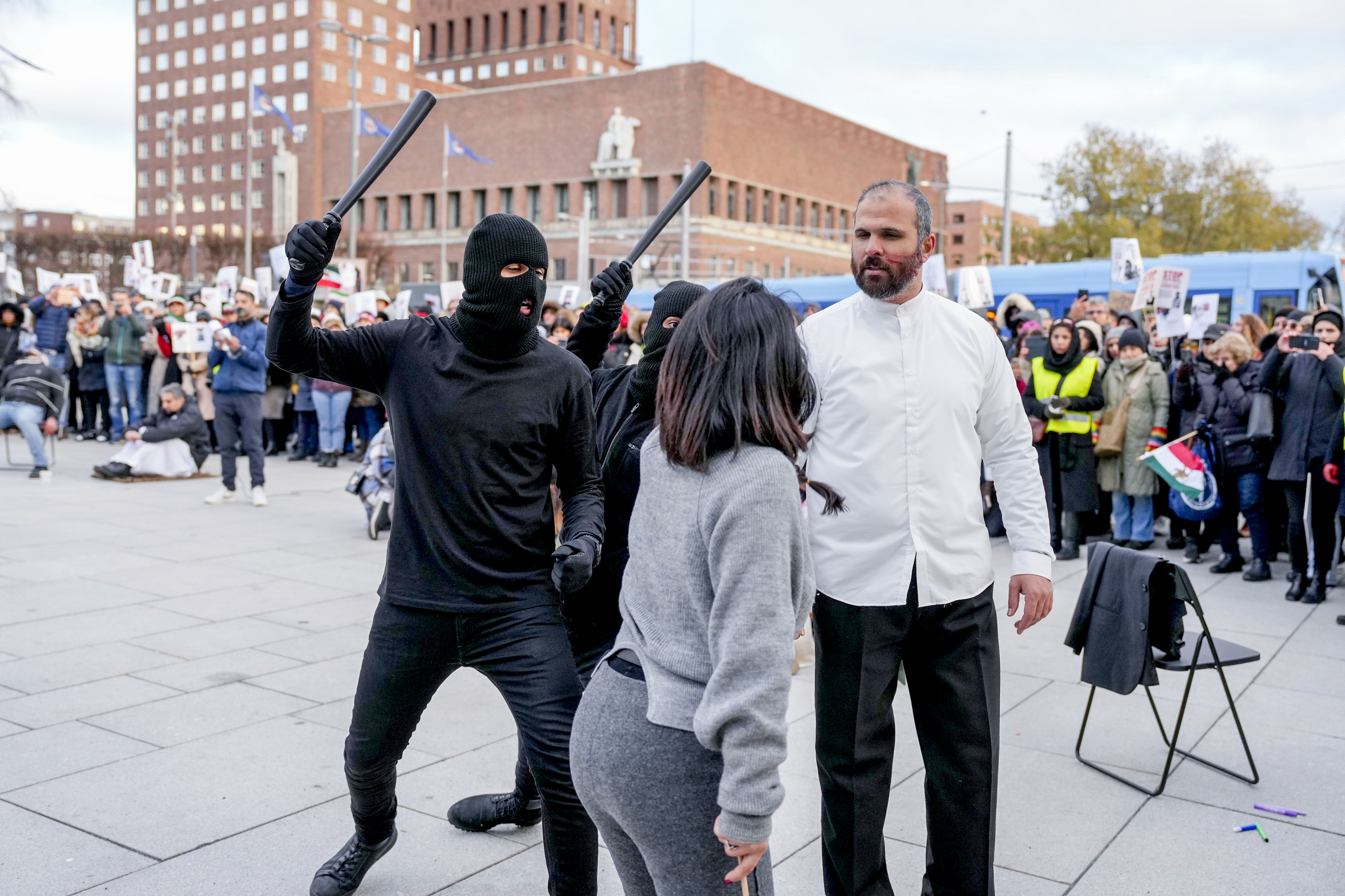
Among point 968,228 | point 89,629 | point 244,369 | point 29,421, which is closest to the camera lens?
point 89,629

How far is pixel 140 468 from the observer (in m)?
12.9

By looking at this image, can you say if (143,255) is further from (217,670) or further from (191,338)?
(217,670)

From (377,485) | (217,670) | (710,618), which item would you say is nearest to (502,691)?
(710,618)

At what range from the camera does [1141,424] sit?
978 cm

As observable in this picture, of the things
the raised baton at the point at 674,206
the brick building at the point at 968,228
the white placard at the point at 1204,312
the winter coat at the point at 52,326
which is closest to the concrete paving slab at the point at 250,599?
the raised baton at the point at 674,206

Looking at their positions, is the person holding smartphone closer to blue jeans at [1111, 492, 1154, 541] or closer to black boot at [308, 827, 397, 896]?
blue jeans at [1111, 492, 1154, 541]

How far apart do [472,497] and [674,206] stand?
4.14 ft

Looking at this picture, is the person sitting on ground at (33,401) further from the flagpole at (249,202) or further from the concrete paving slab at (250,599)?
the concrete paving slab at (250,599)

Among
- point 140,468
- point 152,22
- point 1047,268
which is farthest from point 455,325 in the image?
point 152,22

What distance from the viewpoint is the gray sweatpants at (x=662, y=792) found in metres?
2.10

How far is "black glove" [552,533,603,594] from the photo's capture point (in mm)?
2916

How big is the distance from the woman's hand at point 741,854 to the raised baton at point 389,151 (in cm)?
178

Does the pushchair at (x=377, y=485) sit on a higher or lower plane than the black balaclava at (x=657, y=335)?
lower

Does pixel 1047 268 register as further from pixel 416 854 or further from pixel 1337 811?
pixel 416 854
